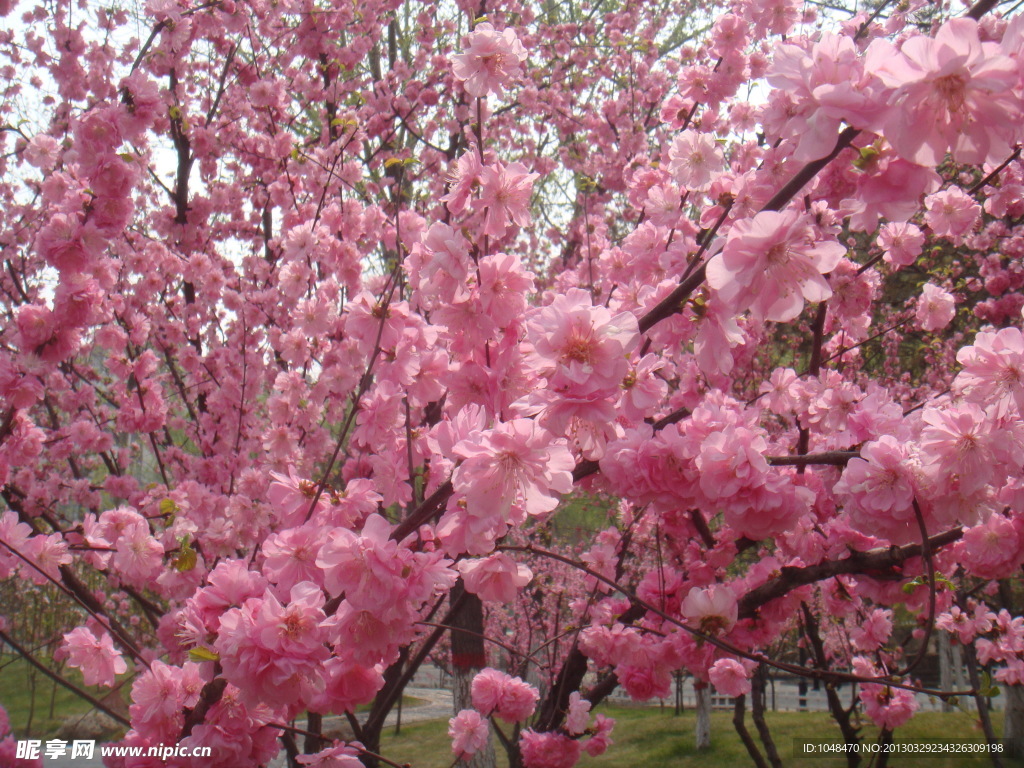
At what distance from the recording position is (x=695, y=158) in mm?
2479

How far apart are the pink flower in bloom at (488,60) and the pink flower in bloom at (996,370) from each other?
129 cm

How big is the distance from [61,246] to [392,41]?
22.6 feet

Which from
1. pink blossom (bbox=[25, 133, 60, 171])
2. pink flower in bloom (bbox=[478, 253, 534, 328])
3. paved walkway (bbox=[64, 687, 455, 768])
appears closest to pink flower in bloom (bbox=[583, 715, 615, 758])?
pink flower in bloom (bbox=[478, 253, 534, 328])

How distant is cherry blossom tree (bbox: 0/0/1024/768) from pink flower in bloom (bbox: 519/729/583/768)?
2 centimetres

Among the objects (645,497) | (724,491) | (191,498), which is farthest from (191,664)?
(191,498)

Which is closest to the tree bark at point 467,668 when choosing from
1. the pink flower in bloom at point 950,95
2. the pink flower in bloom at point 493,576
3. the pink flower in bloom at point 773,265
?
the pink flower in bloom at point 493,576

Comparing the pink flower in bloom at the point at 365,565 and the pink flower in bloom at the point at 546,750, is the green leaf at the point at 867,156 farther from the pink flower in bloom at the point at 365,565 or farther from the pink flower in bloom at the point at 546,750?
the pink flower in bloom at the point at 546,750

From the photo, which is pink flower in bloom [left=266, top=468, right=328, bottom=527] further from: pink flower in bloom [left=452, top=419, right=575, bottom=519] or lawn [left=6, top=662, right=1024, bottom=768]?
lawn [left=6, top=662, right=1024, bottom=768]

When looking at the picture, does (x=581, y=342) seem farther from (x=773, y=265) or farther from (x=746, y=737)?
(x=746, y=737)

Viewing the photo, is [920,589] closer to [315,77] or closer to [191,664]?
[191,664]

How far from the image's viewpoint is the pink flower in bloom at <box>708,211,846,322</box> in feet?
3.59

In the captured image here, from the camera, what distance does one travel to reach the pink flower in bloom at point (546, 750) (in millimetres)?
2982

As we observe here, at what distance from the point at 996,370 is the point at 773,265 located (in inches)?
27.3

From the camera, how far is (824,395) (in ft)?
8.54
